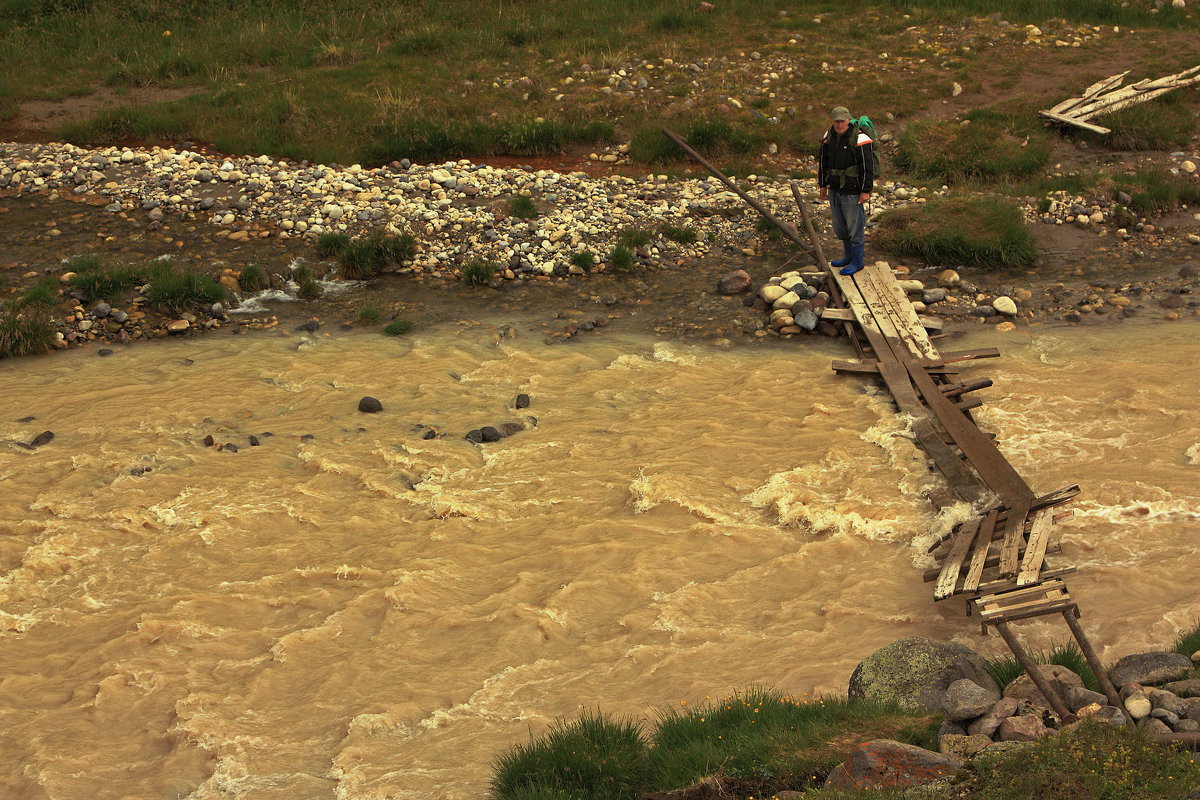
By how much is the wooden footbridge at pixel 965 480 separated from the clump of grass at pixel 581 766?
7.58ft

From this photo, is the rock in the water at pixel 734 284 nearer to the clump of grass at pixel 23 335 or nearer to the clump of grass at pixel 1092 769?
the clump of grass at pixel 23 335

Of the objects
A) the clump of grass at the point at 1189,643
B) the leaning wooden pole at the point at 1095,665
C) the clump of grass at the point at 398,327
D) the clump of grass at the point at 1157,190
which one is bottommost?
the clump of grass at the point at 398,327

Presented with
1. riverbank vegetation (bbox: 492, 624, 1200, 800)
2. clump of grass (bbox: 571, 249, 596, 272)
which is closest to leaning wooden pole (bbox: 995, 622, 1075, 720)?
riverbank vegetation (bbox: 492, 624, 1200, 800)

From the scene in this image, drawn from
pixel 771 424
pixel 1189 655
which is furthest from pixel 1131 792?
pixel 771 424

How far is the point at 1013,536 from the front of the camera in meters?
7.89

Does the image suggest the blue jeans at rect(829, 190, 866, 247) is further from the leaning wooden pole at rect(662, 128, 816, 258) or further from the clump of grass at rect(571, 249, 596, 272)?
the clump of grass at rect(571, 249, 596, 272)

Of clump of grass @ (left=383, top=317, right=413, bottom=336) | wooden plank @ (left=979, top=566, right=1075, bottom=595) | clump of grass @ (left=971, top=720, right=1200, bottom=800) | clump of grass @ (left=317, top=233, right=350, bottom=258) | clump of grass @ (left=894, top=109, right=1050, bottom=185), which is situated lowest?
clump of grass @ (left=383, top=317, right=413, bottom=336)

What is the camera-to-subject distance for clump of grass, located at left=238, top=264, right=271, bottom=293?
14102 millimetres

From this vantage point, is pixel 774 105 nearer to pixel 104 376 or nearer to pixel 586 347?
pixel 586 347

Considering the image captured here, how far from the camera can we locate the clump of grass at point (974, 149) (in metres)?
16.6

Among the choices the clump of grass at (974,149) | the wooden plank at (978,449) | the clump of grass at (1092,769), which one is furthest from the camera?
the clump of grass at (974,149)

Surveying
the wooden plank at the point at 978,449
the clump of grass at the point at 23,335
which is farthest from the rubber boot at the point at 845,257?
the clump of grass at the point at 23,335

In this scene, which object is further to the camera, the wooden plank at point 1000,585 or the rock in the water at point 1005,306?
the rock in the water at point 1005,306

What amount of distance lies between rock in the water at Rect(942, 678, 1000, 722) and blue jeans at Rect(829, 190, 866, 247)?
26.3ft
